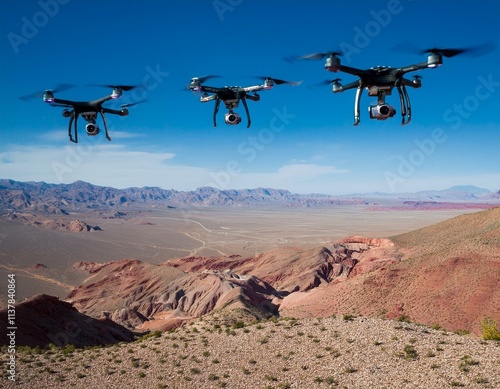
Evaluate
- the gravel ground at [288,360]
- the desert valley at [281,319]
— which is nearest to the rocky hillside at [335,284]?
the desert valley at [281,319]

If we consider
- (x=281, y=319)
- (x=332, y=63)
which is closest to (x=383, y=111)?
(x=332, y=63)

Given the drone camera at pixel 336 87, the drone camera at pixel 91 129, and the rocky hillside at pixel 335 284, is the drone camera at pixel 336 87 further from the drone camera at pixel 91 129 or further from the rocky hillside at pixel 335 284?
the rocky hillside at pixel 335 284

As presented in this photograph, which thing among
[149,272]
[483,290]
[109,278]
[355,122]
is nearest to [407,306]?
[483,290]

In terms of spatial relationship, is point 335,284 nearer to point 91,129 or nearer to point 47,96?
point 91,129

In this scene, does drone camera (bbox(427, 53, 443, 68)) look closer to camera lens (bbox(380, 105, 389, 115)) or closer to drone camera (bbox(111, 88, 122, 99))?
camera lens (bbox(380, 105, 389, 115))

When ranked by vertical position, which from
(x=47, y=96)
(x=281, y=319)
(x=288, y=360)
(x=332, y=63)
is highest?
(x=47, y=96)

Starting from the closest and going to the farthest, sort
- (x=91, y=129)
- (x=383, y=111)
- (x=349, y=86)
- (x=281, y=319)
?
1. (x=383, y=111)
2. (x=349, y=86)
3. (x=91, y=129)
4. (x=281, y=319)

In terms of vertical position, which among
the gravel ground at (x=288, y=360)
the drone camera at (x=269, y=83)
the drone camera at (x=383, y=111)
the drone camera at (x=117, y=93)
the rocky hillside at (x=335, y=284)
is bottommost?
the rocky hillside at (x=335, y=284)

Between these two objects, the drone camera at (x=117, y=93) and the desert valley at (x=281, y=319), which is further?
the desert valley at (x=281, y=319)
